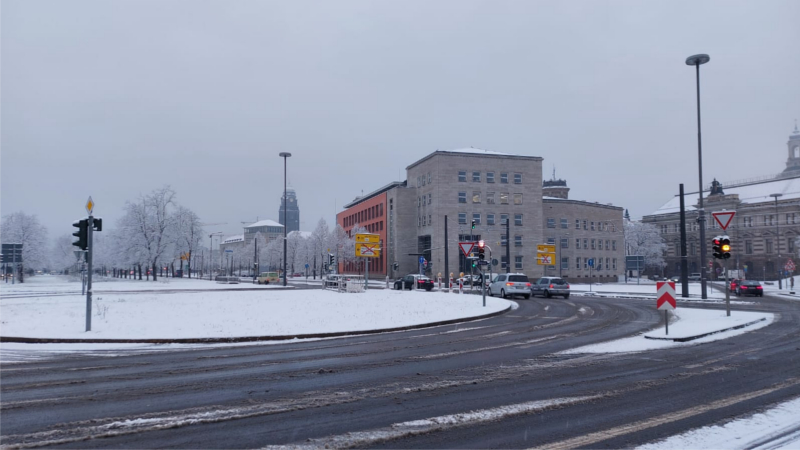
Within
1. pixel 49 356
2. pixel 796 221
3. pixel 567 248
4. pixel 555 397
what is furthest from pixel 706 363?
pixel 796 221

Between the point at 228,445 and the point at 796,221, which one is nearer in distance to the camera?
the point at 228,445

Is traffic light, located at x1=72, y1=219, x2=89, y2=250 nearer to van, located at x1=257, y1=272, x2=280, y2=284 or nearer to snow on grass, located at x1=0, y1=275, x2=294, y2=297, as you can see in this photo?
snow on grass, located at x1=0, y1=275, x2=294, y2=297

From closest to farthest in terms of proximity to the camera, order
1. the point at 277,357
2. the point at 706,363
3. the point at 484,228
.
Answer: the point at 706,363 < the point at 277,357 < the point at 484,228

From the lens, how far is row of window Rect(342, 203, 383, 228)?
94750 mm

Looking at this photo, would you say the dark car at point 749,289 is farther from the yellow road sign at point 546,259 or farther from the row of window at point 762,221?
the row of window at point 762,221

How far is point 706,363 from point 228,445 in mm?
9708

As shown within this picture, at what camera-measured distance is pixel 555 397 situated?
27.8ft

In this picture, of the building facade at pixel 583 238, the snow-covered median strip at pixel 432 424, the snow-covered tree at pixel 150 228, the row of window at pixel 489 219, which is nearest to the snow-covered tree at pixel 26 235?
the snow-covered tree at pixel 150 228

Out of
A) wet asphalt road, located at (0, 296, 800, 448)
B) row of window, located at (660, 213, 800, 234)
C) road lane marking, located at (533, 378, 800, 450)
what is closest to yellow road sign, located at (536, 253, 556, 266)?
wet asphalt road, located at (0, 296, 800, 448)

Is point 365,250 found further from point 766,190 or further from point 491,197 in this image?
point 766,190

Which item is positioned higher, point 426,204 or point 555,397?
point 426,204

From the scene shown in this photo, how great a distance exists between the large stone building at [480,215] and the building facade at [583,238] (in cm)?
Result: 16

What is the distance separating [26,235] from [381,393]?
299ft

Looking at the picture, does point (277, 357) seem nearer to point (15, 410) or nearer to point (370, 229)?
point (15, 410)
